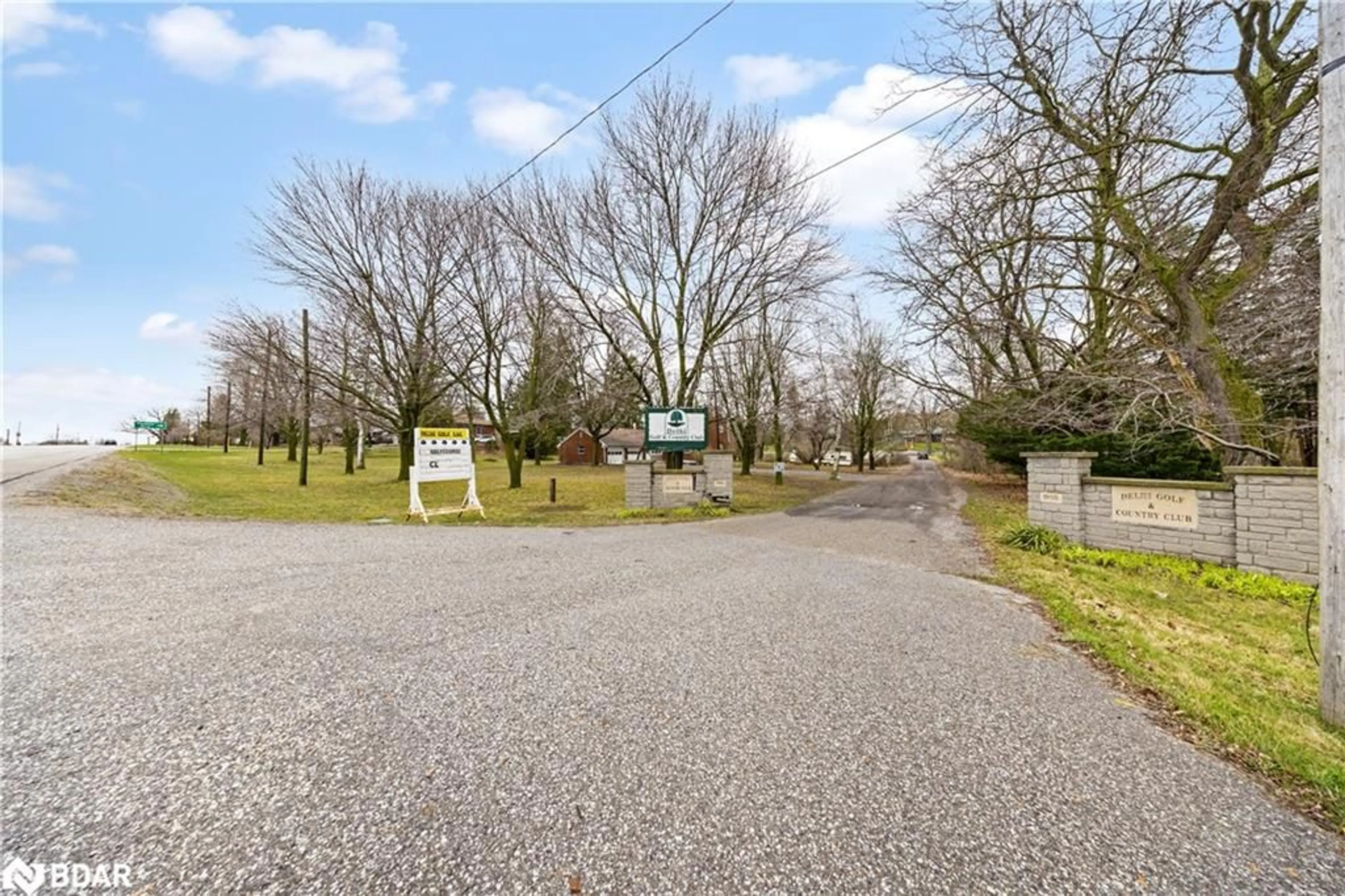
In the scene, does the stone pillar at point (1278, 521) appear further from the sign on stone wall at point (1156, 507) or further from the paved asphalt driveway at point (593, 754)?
Result: the paved asphalt driveway at point (593, 754)

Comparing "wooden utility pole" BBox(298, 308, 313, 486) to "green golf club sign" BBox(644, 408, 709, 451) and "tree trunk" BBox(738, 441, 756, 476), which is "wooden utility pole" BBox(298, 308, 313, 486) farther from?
"tree trunk" BBox(738, 441, 756, 476)

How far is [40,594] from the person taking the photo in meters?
4.43

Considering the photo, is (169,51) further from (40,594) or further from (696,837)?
(696,837)

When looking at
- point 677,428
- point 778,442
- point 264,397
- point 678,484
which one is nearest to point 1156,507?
point 678,484

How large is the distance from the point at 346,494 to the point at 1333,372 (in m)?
18.8

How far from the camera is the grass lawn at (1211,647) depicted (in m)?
2.47

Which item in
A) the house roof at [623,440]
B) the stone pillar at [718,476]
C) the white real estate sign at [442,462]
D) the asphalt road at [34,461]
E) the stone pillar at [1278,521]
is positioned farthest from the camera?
the house roof at [623,440]

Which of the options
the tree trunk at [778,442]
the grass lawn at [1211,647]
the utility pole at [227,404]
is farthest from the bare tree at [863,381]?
the utility pole at [227,404]

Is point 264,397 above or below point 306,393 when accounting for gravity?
above

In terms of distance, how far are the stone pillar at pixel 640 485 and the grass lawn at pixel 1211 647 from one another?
715 centimetres

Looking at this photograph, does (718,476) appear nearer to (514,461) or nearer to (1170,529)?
(1170,529)

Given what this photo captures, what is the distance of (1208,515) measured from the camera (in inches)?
278

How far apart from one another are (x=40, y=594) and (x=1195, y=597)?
10964 millimetres

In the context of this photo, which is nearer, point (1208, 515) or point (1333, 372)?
point (1333, 372)
